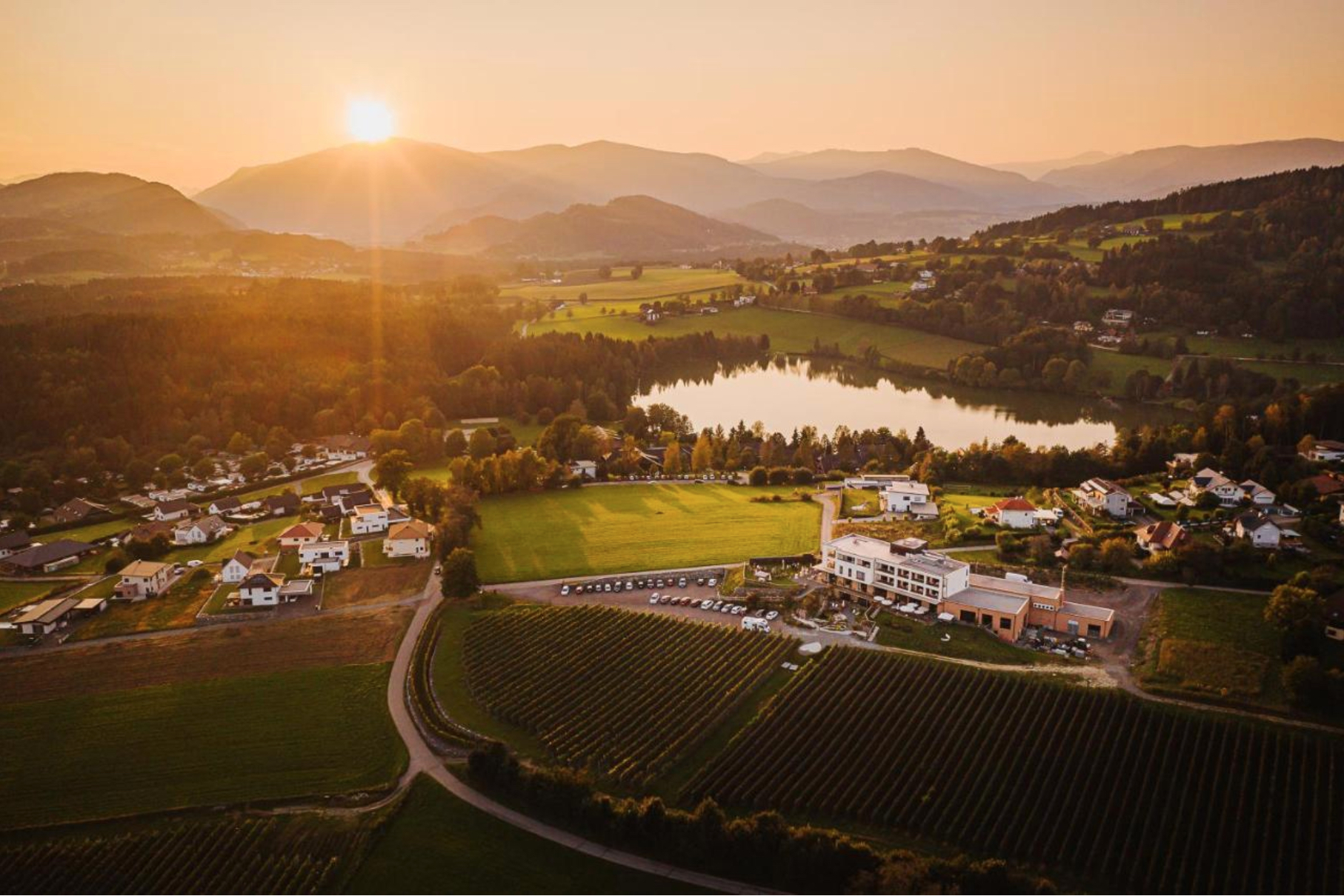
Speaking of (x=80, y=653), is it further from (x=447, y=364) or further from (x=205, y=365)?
(x=447, y=364)

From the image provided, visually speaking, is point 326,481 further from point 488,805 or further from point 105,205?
point 105,205

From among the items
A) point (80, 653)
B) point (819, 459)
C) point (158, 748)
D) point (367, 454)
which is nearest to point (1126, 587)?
point (819, 459)

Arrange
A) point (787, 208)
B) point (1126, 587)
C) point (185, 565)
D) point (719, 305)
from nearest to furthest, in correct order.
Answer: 1. point (1126, 587)
2. point (185, 565)
3. point (719, 305)
4. point (787, 208)

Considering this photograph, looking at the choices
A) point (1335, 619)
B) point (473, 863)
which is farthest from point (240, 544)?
point (1335, 619)

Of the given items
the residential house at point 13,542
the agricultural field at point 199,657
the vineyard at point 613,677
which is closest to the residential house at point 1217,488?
the vineyard at point 613,677

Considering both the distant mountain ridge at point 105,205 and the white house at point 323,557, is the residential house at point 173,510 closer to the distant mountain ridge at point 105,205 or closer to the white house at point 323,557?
the white house at point 323,557
